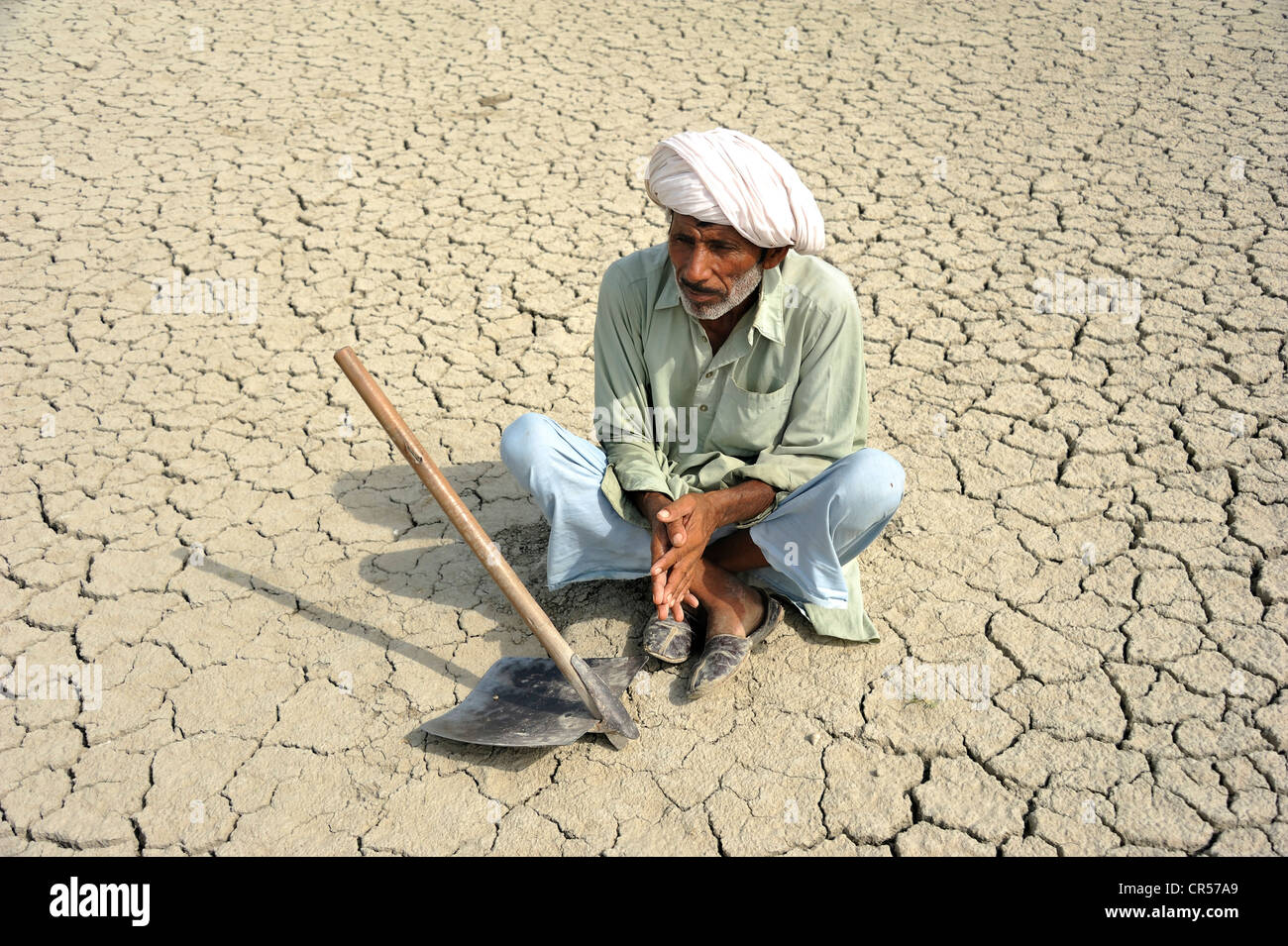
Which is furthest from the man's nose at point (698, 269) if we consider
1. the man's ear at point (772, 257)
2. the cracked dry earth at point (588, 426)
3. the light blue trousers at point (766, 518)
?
the cracked dry earth at point (588, 426)

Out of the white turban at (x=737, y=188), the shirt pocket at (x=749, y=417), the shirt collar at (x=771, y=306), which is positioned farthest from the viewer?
the shirt pocket at (x=749, y=417)

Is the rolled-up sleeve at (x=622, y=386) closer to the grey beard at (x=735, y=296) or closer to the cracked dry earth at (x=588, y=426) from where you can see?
the grey beard at (x=735, y=296)

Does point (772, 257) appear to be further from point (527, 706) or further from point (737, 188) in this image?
point (527, 706)

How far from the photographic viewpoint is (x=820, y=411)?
2.76 m

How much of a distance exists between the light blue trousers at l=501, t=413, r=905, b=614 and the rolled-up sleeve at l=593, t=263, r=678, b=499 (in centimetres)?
9

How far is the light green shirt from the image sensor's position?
8.87 ft

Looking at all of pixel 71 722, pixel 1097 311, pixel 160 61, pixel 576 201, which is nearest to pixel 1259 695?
pixel 1097 311

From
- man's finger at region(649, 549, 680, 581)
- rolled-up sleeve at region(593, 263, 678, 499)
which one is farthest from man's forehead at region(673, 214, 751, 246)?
man's finger at region(649, 549, 680, 581)

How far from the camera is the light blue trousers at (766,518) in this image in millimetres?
2611

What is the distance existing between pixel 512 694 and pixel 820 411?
44.5 inches

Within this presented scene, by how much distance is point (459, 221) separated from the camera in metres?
5.13

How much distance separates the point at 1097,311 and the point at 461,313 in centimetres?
272

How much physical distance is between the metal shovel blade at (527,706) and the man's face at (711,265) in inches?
40.1

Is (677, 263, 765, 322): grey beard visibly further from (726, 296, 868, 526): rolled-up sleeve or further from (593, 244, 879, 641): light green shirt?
(726, 296, 868, 526): rolled-up sleeve
